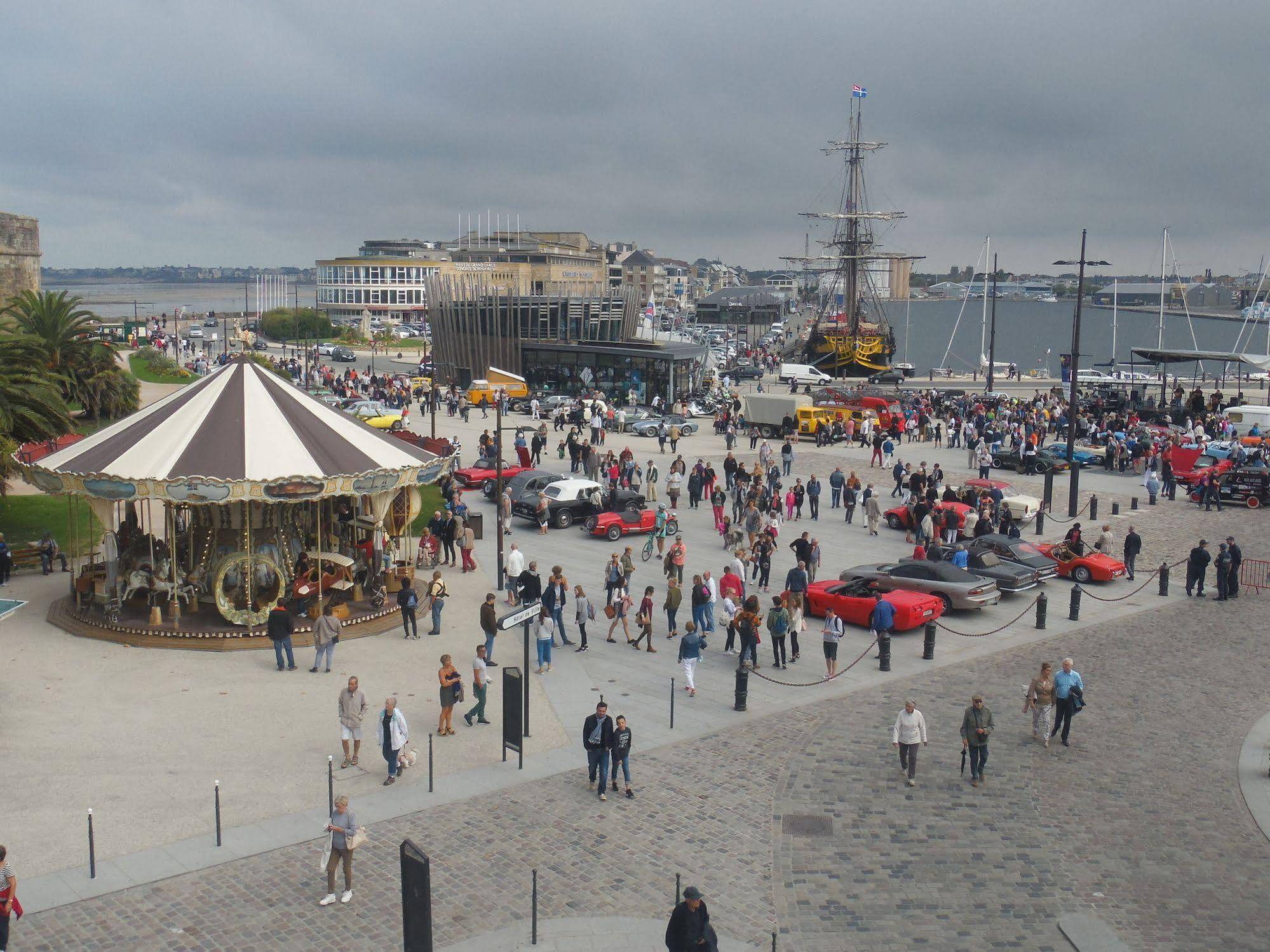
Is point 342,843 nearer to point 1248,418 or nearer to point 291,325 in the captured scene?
point 1248,418

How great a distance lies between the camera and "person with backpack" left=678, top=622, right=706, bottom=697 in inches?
687

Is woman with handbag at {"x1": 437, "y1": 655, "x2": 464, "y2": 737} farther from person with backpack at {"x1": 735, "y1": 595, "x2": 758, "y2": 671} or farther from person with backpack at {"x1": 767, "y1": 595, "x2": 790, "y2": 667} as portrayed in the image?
person with backpack at {"x1": 767, "y1": 595, "x2": 790, "y2": 667}

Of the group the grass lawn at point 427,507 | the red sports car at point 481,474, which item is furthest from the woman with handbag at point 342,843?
the red sports car at point 481,474

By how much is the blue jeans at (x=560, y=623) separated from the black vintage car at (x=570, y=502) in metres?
9.94

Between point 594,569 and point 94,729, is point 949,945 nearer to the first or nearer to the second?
point 94,729

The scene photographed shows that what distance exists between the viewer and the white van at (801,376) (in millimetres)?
78812

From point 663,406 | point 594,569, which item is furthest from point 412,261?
point 594,569

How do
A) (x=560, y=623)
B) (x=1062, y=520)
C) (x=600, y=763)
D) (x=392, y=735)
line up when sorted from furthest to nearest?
(x=1062, y=520) < (x=560, y=623) < (x=392, y=735) < (x=600, y=763)

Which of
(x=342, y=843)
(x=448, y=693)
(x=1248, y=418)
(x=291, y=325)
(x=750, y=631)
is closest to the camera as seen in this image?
(x=342, y=843)

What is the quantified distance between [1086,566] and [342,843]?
65.1ft

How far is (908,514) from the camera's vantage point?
101 feet

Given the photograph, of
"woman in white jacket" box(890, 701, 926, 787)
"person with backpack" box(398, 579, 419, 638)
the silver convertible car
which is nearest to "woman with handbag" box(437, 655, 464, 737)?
"person with backpack" box(398, 579, 419, 638)

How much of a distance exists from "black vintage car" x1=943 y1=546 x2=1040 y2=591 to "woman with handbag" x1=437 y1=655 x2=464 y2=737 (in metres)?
12.4

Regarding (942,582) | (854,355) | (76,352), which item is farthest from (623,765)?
(854,355)
